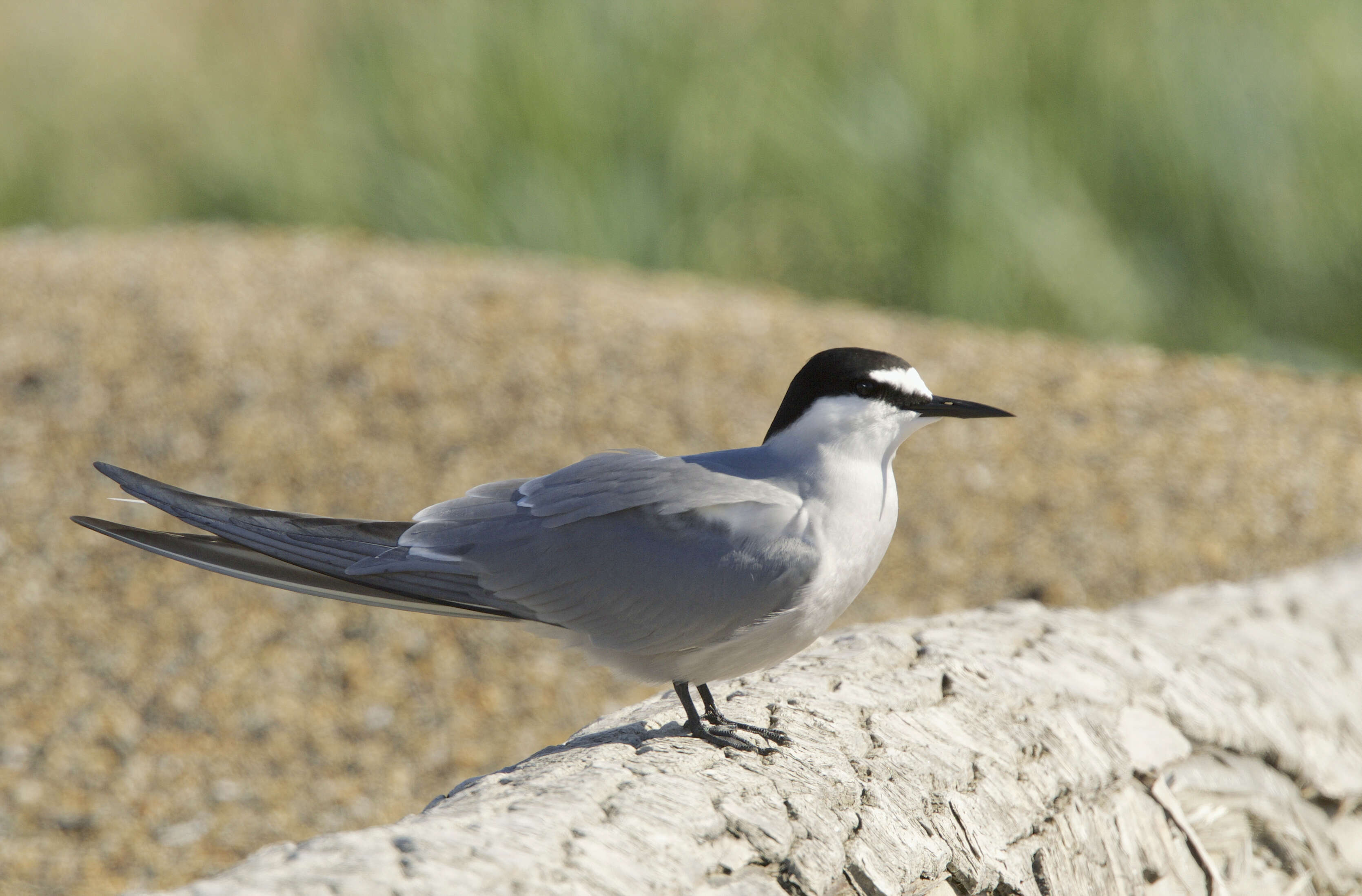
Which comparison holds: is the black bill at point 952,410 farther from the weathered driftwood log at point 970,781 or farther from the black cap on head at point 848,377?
the weathered driftwood log at point 970,781

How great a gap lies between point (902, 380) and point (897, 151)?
407cm

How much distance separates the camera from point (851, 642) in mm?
2725

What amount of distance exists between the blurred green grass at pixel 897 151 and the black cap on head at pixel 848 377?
386 centimetres

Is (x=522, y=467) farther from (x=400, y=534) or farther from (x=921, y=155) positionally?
(x=921, y=155)

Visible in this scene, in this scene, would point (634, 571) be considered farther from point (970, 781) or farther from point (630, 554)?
point (970, 781)

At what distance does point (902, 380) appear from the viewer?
2107 millimetres

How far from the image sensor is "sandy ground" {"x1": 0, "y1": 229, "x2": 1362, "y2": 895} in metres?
3.44

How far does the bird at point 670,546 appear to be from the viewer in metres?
2.04

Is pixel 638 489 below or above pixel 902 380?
below

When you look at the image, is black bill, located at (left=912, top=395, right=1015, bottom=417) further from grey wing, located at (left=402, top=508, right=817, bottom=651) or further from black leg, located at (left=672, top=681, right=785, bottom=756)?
black leg, located at (left=672, top=681, right=785, bottom=756)

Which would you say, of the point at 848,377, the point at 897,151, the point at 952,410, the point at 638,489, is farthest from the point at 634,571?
the point at 897,151

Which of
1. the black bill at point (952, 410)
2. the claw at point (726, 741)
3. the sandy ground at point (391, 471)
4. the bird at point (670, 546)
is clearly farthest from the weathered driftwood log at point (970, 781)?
the sandy ground at point (391, 471)

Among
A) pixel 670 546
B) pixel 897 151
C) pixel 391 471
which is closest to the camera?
pixel 670 546

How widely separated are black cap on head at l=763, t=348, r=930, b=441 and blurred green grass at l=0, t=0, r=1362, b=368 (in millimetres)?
3864
